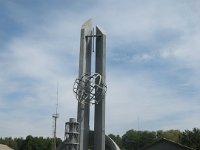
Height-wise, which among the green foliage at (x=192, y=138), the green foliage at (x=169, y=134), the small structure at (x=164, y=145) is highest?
the green foliage at (x=169, y=134)

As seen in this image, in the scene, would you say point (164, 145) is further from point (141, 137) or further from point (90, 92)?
point (141, 137)

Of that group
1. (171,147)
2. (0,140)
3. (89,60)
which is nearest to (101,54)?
(89,60)

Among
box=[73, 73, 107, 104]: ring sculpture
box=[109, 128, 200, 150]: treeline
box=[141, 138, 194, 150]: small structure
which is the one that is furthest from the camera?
box=[109, 128, 200, 150]: treeline

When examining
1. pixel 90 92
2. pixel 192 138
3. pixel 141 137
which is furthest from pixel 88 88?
pixel 141 137

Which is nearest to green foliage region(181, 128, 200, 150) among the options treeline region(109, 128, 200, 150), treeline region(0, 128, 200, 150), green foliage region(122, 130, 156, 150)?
treeline region(0, 128, 200, 150)

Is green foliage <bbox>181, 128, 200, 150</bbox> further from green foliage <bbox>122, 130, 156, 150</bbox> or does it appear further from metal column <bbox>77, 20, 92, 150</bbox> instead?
green foliage <bbox>122, 130, 156, 150</bbox>

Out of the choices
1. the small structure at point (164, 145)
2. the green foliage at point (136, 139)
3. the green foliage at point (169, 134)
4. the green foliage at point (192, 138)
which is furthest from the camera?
the green foliage at point (136, 139)

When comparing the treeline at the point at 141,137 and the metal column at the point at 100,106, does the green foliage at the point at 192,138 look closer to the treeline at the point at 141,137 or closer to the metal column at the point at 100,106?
the treeline at the point at 141,137

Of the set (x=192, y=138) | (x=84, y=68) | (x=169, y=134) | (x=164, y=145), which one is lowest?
(x=164, y=145)

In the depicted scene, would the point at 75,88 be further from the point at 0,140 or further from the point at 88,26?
the point at 0,140

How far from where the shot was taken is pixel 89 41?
114 ft

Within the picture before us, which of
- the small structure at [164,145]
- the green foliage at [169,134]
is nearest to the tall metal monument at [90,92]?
the small structure at [164,145]

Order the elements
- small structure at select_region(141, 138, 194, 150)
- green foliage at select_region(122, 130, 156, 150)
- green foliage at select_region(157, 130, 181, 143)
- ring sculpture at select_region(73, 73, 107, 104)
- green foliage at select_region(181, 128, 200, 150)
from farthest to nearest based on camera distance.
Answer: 1. green foliage at select_region(122, 130, 156, 150)
2. green foliage at select_region(157, 130, 181, 143)
3. green foliage at select_region(181, 128, 200, 150)
4. small structure at select_region(141, 138, 194, 150)
5. ring sculpture at select_region(73, 73, 107, 104)

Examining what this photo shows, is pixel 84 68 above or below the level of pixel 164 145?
above
